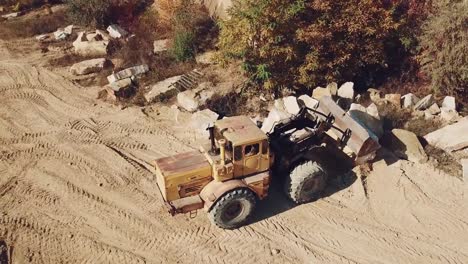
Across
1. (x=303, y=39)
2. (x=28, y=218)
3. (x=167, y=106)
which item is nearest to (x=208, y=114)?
(x=167, y=106)

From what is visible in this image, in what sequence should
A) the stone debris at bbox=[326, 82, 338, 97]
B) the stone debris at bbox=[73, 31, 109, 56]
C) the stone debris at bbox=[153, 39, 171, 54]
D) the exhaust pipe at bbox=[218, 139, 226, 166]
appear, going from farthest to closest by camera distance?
1. the stone debris at bbox=[73, 31, 109, 56]
2. the stone debris at bbox=[153, 39, 171, 54]
3. the stone debris at bbox=[326, 82, 338, 97]
4. the exhaust pipe at bbox=[218, 139, 226, 166]

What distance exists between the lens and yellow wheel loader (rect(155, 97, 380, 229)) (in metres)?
9.39

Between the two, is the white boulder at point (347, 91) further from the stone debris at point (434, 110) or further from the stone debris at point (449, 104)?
the stone debris at point (449, 104)

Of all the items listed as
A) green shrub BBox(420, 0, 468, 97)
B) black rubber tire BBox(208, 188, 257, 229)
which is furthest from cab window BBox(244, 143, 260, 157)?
green shrub BBox(420, 0, 468, 97)

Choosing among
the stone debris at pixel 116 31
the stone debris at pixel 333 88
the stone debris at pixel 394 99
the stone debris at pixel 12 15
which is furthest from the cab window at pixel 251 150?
the stone debris at pixel 12 15

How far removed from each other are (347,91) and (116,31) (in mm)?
9633

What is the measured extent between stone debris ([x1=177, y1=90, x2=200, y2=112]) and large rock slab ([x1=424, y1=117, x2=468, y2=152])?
6574 mm

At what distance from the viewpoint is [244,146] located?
926 centimetres

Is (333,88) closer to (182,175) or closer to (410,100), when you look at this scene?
(410,100)

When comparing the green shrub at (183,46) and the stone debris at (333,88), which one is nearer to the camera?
the stone debris at (333,88)

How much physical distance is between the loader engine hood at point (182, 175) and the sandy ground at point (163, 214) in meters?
0.97

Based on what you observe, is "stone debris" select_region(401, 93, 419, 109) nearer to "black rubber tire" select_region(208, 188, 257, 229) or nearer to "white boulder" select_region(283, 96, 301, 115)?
"white boulder" select_region(283, 96, 301, 115)

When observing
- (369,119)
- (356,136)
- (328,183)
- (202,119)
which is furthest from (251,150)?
(369,119)

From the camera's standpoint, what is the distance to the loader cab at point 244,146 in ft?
30.4
